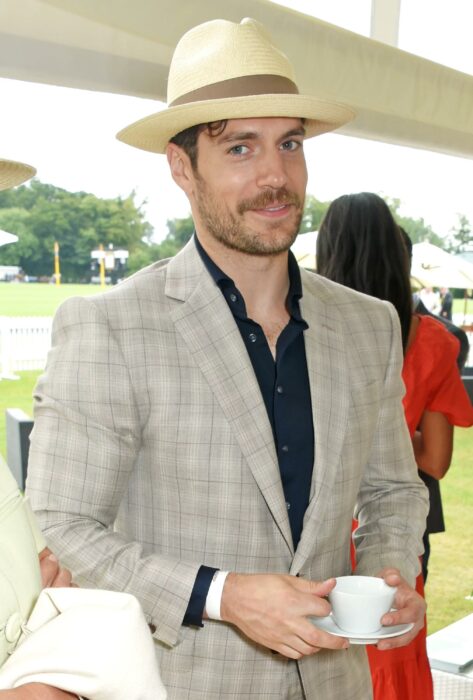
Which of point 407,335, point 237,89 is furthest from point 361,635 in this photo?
point 407,335

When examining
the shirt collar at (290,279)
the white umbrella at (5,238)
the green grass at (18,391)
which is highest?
A: the white umbrella at (5,238)

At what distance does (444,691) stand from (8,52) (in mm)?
2293

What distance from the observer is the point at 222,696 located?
5.36 ft

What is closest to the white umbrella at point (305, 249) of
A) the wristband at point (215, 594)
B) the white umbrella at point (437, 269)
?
the white umbrella at point (437, 269)

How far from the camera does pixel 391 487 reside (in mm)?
1842

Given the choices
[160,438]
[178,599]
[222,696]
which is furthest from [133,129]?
[222,696]

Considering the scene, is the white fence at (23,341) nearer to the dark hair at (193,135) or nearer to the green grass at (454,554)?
the green grass at (454,554)

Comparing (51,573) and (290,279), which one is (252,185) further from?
(51,573)

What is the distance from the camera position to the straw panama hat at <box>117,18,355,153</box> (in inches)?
66.3

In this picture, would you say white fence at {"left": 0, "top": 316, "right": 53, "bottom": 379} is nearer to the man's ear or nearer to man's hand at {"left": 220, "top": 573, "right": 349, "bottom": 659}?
the man's ear

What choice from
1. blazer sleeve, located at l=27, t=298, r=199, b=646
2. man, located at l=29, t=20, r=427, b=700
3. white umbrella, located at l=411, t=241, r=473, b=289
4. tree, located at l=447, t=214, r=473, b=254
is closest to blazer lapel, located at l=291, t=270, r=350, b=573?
man, located at l=29, t=20, r=427, b=700

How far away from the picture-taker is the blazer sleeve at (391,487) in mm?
1783

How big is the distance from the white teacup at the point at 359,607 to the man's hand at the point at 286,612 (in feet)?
0.06

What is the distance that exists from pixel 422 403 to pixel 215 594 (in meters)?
1.34
